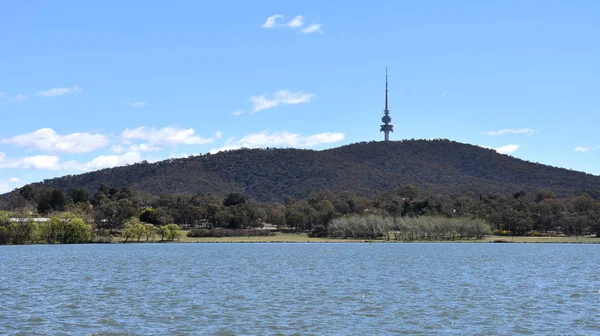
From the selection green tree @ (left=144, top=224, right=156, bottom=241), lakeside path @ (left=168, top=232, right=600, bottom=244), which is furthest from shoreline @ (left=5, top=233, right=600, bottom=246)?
green tree @ (left=144, top=224, right=156, bottom=241)

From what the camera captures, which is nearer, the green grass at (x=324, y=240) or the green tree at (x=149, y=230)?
the green grass at (x=324, y=240)

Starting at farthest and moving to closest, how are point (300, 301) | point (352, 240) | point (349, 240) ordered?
point (352, 240), point (349, 240), point (300, 301)

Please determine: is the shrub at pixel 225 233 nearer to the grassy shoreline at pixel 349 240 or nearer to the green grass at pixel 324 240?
the green grass at pixel 324 240

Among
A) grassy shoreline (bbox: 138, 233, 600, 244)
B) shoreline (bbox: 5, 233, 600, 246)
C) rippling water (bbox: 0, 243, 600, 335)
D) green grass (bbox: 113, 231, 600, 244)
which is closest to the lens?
rippling water (bbox: 0, 243, 600, 335)

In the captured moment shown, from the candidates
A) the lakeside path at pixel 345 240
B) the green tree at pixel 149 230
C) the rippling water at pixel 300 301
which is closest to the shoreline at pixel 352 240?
the lakeside path at pixel 345 240

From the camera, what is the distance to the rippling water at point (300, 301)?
3488 centimetres

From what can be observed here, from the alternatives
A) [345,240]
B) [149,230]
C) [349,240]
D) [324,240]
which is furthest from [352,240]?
[149,230]

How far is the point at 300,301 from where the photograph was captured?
44.9 meters

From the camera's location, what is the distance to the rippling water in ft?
114

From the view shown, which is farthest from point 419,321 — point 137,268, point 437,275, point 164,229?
point 164,229

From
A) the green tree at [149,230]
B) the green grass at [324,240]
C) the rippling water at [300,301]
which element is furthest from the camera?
the green tree at [149,230]

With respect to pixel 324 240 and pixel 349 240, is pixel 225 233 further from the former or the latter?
pixel 349 240

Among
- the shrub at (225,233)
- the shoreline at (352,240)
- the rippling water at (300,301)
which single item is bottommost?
the rippling water at (300,301)

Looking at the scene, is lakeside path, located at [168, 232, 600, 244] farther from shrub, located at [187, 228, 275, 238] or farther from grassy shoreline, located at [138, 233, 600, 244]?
shrub, located at [187, 228, 275, 238]
